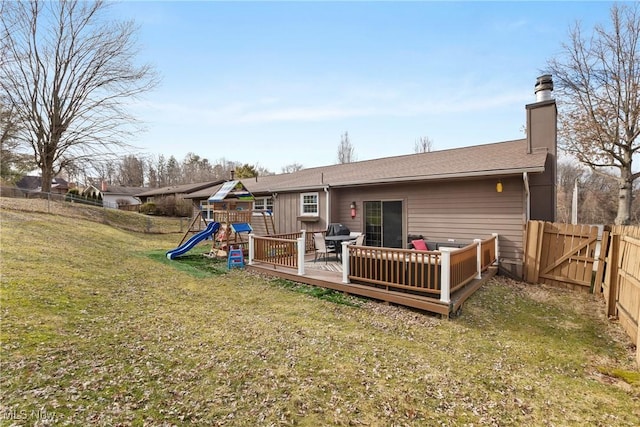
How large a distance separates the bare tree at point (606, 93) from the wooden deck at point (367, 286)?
13.9 m

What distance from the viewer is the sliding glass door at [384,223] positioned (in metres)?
9.52

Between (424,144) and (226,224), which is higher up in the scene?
(424,144)

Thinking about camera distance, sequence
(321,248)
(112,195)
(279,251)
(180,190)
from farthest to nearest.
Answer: (112,195), (180,190), (321,248), (279,251)

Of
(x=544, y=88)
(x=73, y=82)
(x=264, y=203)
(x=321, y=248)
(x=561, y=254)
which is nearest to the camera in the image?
(x=561, y=254)

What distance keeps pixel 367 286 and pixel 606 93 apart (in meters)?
18.1

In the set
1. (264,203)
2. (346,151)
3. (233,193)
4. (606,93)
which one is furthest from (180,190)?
(606,93)

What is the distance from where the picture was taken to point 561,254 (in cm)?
699

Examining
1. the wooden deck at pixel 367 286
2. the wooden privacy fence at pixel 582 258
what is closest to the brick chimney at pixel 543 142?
the wooden privacy fence at pixel 582 258

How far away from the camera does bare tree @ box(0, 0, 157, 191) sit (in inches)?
675

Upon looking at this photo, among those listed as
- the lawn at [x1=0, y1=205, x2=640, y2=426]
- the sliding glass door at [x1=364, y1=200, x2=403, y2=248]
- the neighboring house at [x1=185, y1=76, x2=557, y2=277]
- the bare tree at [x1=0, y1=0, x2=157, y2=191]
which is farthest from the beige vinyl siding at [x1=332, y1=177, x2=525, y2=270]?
the bare tree at [x1=0, y1=0, x2=157, y2=191]

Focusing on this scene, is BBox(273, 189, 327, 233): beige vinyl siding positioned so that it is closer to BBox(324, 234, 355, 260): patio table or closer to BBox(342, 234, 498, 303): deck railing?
BBox(324, 234, 355, 260): patio table

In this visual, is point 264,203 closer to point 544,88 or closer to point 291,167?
point 544,88

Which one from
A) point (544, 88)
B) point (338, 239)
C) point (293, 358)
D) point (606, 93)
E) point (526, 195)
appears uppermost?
point (606, 93)

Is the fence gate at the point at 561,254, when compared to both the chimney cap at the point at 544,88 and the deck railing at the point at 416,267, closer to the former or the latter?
the deck railing at the point at 416,267
